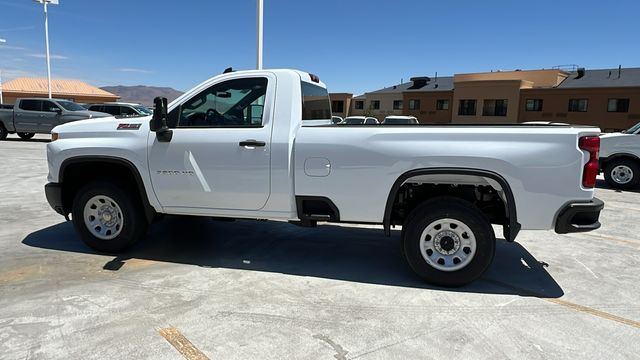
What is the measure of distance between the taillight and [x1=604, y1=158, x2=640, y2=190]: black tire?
28.9 ft

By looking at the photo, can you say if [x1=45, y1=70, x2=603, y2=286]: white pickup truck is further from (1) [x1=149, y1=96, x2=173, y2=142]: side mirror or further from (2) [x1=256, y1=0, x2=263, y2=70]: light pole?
(2) [x1=256, y1=0, x2=263, y2=70]: light pole

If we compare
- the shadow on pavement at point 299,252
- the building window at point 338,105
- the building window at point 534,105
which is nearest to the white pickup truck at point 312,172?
the shadow on pavement at point 299,252

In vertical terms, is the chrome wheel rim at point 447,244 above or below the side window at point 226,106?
below

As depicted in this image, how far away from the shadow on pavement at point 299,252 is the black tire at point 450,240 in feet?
0.54

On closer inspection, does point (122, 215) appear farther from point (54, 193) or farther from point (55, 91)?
point (55, 91)

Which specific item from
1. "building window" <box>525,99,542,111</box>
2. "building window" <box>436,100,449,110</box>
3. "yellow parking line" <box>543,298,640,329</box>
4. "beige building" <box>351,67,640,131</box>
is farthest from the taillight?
"building window" <box>436,100,449,110</box>

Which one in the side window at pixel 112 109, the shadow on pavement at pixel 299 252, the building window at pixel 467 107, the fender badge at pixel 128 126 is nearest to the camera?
the shadow on pavement at pixel 299 252

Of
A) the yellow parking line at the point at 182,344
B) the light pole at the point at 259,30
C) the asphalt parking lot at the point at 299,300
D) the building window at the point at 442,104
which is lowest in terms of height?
the yellow parking line at the point at 182,344

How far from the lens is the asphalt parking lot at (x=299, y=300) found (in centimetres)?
318

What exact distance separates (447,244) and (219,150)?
8.08ft

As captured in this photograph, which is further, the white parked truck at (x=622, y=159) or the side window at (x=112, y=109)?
the side window at (x=112, y=109)

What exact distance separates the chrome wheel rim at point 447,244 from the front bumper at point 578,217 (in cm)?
77

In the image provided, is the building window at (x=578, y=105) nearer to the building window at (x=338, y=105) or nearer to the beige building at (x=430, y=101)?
the beige building at (x=430, y=101)

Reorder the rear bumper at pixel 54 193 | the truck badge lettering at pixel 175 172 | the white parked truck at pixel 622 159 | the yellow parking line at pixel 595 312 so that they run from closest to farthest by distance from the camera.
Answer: the yellow parking line at pixel 595 312
the truck badge lettering at pixel 175 172
the rear bumper at pixel 54 193
the white parked truck at pixel 622 159
